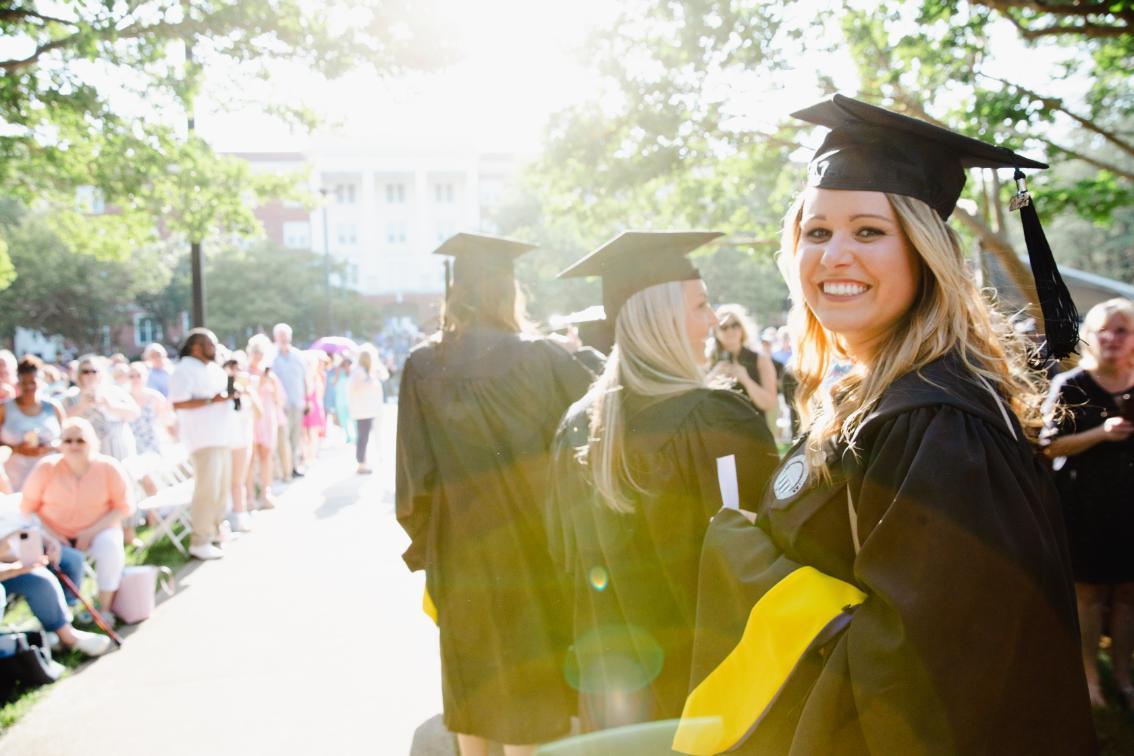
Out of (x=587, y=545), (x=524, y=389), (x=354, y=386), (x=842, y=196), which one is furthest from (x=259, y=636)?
(x=354, y=386)

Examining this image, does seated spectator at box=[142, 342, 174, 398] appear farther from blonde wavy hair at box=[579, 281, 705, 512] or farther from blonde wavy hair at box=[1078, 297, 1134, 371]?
blonde wavy hair at box=[1078, 297, 1134, 371]

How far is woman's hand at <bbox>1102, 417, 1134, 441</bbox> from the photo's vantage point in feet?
12.6

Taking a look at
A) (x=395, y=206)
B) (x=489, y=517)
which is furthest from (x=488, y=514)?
(x=395, y=206)

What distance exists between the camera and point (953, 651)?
4.00 ft

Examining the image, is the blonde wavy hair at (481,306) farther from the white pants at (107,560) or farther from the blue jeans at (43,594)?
the white pants at (107,560)

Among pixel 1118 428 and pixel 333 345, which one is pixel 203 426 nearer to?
pixel 1118 428

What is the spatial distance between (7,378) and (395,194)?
67.0 meters

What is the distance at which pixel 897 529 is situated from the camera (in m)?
1.28

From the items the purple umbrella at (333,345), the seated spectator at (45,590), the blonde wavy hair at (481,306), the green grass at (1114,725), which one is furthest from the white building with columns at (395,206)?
the green grass at (1114,725)

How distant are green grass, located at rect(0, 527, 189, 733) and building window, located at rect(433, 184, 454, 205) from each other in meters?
65.4

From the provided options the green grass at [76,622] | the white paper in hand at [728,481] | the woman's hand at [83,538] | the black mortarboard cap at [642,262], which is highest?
the black mortarboard cap at [642,262]

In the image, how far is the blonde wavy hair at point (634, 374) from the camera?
2.56 metres

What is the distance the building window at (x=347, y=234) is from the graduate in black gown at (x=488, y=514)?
69.1 metres

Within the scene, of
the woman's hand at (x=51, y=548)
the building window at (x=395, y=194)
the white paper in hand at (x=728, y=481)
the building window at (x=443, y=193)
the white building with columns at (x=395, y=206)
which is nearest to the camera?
the white paper in hand at (x=728, y=481)
